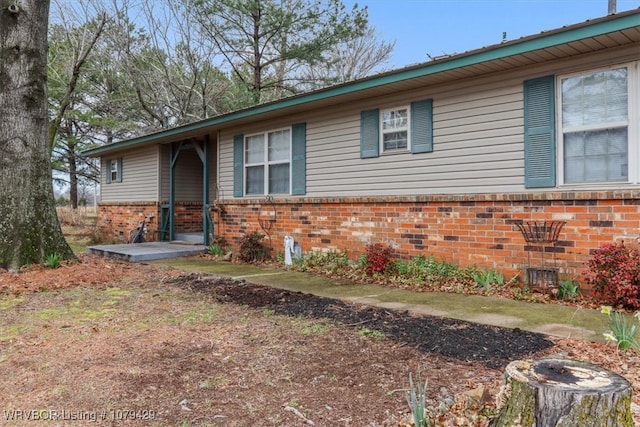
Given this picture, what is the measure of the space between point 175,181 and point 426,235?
815cm

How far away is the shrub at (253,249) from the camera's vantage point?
8.84m

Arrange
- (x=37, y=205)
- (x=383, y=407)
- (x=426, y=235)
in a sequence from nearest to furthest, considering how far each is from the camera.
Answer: (x=383, y=407) → (x=426, y=235) → (x=37, y=205)

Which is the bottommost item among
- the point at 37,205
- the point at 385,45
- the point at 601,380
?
the point at 601,380

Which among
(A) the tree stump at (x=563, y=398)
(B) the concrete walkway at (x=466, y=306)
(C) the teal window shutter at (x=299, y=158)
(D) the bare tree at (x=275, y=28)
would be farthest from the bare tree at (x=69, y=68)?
(A) the tree stump at (x=563, y=398)

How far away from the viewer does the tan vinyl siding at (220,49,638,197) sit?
5.84 meters

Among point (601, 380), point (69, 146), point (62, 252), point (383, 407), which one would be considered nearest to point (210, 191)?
point (62, 252)

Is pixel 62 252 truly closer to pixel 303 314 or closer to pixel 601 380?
A: pixel 303 314

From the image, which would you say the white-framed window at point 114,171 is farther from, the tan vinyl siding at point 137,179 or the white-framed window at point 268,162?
the white-framed window at point 268,162

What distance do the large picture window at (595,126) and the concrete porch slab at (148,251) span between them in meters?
7.60

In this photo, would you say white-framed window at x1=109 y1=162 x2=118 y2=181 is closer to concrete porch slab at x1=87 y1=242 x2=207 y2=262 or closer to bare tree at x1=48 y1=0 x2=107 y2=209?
bare tree at x1=48 y1=0 x2=107 y2=209

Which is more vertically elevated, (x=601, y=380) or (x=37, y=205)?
(x=37, y=205)

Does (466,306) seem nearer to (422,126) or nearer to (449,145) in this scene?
(449,145)

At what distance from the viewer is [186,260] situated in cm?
931

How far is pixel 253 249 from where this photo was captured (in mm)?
8852
